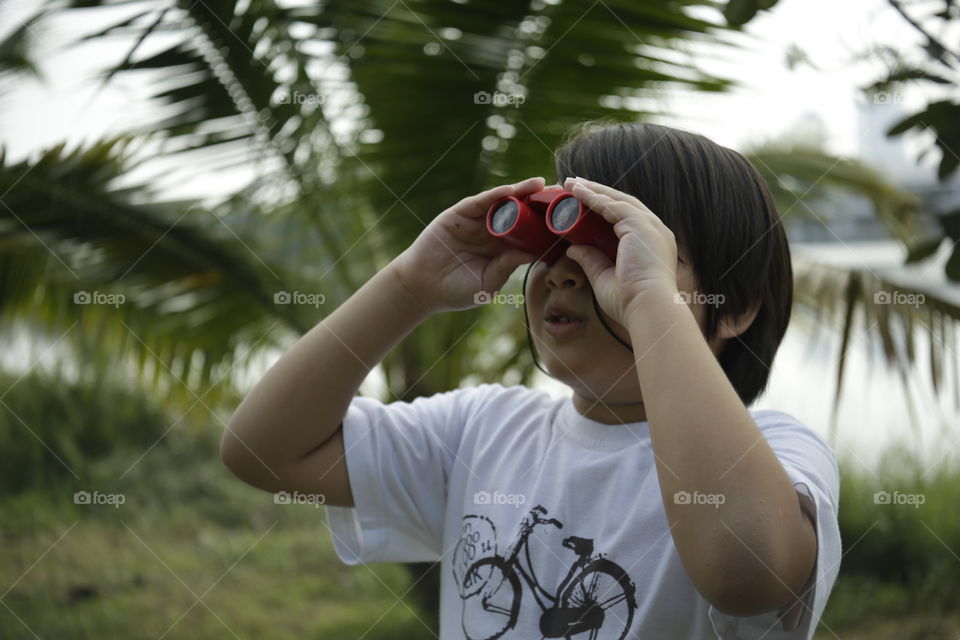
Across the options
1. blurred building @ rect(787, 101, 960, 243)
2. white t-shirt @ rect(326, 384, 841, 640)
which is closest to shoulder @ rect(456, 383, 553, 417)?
white t-shirt @ rect(326, 384, 841, 640)

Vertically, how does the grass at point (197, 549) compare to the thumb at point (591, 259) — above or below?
below

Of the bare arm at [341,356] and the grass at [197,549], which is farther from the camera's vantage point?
the grass at [197,549]

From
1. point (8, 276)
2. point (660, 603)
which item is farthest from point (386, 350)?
point (8, 276)

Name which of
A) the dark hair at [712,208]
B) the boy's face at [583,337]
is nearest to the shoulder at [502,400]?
the boy's face at [583,337]

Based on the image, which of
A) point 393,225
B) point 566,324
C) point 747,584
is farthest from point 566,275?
point 393,225

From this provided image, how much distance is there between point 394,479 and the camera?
1115 millimetres

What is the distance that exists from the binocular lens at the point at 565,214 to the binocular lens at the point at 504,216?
5 centimetres

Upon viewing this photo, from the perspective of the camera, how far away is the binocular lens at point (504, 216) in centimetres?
101

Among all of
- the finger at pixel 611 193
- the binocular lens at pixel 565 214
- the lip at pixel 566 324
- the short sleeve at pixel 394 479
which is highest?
the finger at pixel 611 193

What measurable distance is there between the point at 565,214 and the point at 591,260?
0.19ft

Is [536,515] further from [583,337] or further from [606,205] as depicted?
[606,205]

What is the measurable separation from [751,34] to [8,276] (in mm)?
2049

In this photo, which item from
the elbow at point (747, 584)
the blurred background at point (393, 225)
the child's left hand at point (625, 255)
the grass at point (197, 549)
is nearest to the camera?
the elbow at point (747, 584)

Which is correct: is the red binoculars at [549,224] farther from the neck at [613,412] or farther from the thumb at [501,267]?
the neck at [613,412]
